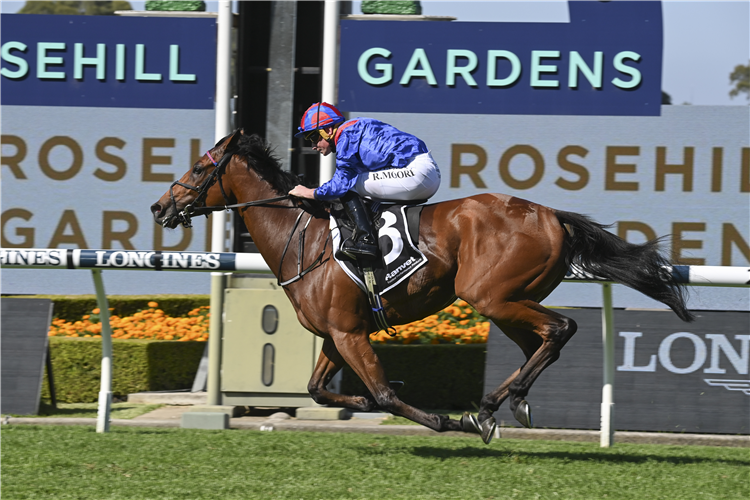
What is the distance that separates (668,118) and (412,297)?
440 cm

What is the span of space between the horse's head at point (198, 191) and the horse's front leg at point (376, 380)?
3.72 feet

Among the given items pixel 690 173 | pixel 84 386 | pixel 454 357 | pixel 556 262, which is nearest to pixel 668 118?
pixel 690 173

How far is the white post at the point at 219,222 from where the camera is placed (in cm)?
617

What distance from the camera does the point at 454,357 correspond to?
6.80 meters

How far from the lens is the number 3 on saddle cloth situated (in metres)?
4.42

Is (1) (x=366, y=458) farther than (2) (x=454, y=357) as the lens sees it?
No

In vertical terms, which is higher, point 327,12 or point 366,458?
point 327,12

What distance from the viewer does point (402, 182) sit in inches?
178

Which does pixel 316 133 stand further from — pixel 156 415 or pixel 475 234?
pixel 156 415

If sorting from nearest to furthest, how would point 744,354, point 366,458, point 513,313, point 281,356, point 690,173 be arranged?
point 513,313 < point 366,458 < point 744,354 < point 281,356 < point 690,173

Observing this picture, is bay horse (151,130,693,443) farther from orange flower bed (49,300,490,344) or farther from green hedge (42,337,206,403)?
green hedge (42,337,206,403)

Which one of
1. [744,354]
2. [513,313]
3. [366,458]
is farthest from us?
[744,354]

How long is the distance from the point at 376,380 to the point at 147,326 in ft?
13.2

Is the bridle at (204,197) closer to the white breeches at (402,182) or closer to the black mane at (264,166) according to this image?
the black mane at (264,166)
